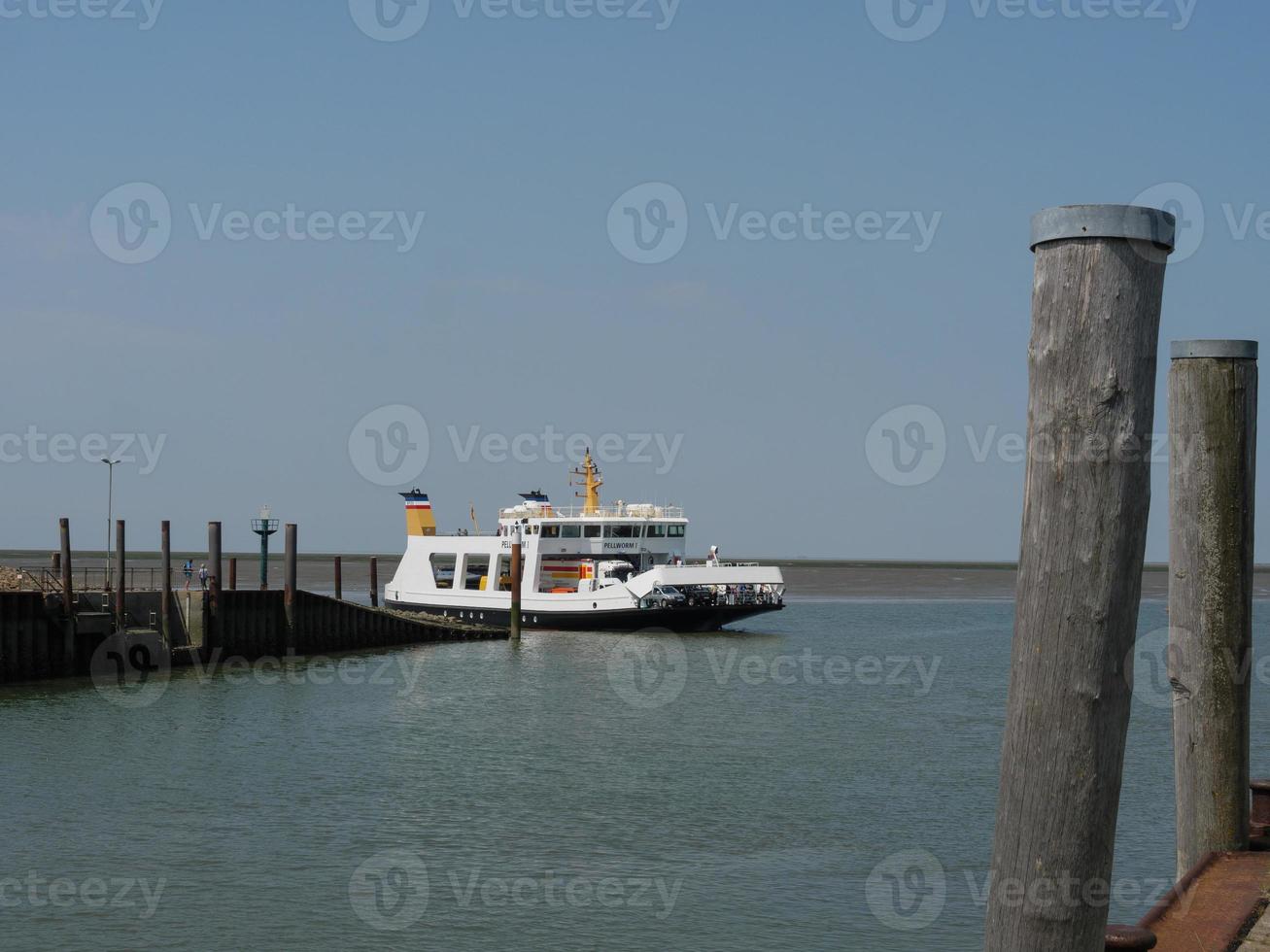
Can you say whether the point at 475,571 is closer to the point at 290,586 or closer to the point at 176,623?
the point at 290,586

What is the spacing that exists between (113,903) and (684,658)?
96.1ft

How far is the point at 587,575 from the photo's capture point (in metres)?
51.2

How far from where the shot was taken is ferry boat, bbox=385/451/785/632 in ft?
161

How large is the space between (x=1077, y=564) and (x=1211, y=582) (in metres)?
4.12

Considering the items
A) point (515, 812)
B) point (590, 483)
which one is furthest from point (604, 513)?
point (515, 812)

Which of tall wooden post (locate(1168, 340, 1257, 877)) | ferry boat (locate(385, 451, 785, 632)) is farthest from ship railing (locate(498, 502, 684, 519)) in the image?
tall wooden post (locate(1168, 340, 1257, 877))

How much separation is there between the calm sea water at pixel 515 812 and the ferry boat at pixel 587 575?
12.4 meters

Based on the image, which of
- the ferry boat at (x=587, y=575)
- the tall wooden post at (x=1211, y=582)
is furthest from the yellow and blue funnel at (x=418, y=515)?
the tall wooden post at (x=1211, y=582)

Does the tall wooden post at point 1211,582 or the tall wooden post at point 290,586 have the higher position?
the tall wooden post at point 1211,582

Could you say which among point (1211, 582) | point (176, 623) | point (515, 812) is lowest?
point (515, 812)

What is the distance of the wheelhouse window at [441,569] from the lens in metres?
54.7

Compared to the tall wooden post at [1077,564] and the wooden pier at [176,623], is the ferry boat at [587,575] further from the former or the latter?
the tall wooden post at [1077,564]

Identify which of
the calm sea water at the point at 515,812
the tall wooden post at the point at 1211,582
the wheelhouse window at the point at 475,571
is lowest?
the calm sea water at the point at 515,812

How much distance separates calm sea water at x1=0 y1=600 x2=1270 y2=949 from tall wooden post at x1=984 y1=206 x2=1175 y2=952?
9493 millimetres
